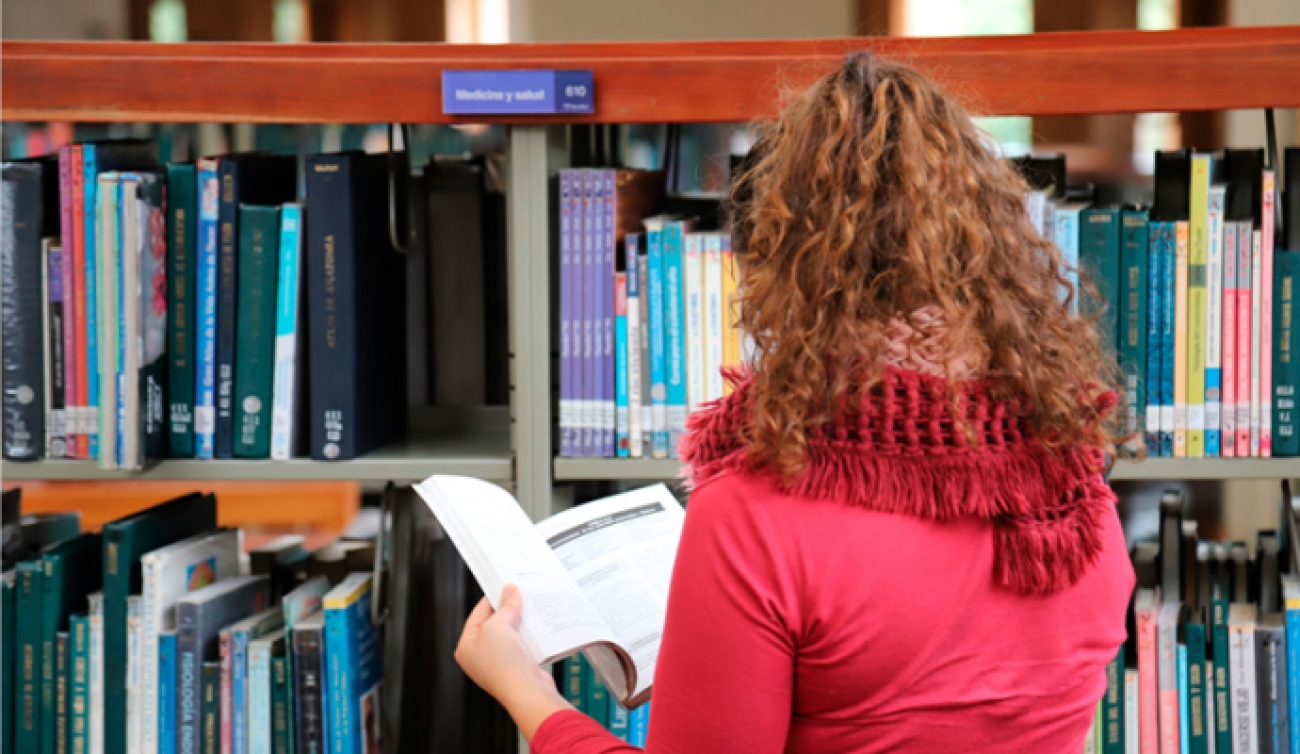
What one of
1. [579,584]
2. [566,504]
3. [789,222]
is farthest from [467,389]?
[789,222]

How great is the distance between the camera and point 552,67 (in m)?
1.42

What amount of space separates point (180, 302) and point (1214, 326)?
49.4 inches

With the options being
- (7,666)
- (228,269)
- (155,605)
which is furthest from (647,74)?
(7,666)

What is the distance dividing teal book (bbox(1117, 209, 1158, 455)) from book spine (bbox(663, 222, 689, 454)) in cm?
52

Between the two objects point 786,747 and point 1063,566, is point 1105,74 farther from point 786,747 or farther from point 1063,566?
point 786,747

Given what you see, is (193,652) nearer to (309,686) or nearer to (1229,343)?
(309,686)

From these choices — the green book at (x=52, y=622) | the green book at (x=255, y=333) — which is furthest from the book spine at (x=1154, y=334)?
the green book at (x=52, y=622)

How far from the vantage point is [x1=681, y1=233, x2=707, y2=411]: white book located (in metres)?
1.46

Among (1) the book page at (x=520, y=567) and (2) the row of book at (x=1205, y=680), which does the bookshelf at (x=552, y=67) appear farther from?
(1) the book page at (x=520, y=567)

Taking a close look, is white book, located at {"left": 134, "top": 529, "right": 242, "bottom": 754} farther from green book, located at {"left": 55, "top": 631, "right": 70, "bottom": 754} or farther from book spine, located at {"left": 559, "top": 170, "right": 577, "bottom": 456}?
book spine, located at {"left": 559, "top": 170, "right": 577, "bottom": 456}

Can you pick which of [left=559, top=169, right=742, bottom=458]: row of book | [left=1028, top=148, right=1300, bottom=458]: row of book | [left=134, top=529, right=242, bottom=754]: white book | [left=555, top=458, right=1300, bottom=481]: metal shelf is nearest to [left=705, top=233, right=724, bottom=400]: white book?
[left=559, top=169, right=742, bottom=458]: row of book

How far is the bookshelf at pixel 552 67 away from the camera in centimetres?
137

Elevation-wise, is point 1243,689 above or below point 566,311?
below

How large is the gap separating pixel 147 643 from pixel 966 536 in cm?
113
